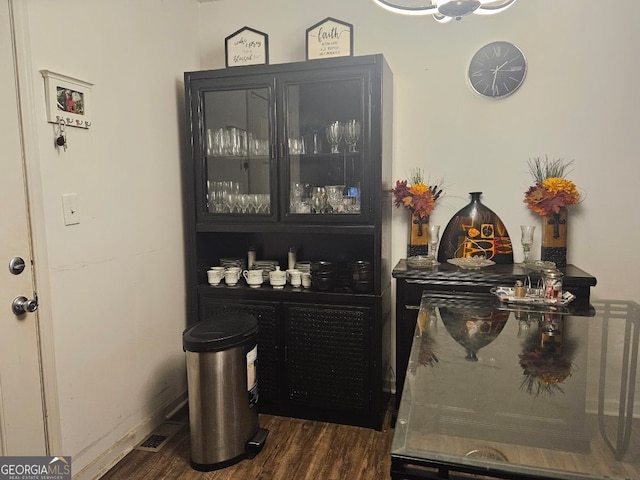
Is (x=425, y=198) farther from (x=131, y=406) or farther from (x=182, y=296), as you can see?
(x=131, y=406)

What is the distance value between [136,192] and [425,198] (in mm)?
1578

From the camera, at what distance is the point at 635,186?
8.05 ft

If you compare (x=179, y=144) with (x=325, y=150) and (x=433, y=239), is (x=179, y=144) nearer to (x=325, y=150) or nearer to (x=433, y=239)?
(x=325, y=150)

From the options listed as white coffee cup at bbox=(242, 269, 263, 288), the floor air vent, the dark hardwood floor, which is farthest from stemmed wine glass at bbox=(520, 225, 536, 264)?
the floor air vent

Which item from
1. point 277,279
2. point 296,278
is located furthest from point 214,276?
point 296,278

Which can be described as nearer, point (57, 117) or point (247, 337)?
point (57, 117)

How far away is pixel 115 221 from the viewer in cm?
223

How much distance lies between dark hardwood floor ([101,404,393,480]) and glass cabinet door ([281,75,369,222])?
1.16 metres

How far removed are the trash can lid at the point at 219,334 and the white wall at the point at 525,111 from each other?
3.55 ft

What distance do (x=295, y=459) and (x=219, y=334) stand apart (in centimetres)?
73

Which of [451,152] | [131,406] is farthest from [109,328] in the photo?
[451,152]

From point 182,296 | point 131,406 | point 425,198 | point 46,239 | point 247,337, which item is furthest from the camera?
point 182,296

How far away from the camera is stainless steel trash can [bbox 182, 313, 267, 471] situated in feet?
6.90

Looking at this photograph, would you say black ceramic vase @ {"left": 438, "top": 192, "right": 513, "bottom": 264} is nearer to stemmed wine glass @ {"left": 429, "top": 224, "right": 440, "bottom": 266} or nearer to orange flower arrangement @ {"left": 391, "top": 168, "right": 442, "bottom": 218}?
stemmed wine glass @ {"left": 429, "top": 224, "right": 440, "bottom": 266}
